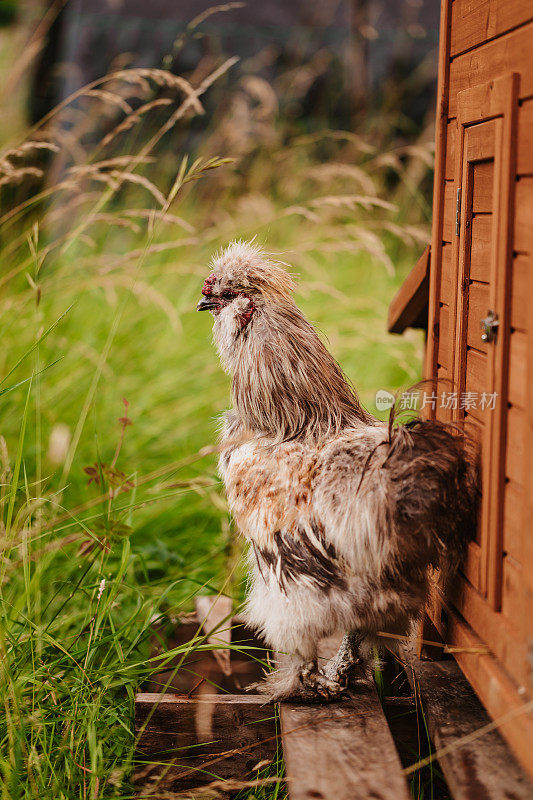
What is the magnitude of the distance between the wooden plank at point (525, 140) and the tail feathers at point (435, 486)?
66cm

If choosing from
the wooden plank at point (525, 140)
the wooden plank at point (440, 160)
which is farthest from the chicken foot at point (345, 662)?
the wooden plank at point (525, 140)

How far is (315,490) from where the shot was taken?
6.38 ft

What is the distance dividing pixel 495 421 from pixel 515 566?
32cm

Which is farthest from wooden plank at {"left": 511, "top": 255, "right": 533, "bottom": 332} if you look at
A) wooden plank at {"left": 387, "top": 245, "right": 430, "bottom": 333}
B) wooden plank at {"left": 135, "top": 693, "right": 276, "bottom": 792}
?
wooden plank at {"left": 135, "top": 693, "right": 276, "bottom": 792}

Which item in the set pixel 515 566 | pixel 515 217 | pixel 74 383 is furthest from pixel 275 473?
pixel 74 383

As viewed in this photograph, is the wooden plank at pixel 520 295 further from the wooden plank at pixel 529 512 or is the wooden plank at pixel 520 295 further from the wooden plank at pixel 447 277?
the wooden plank at pixel 447 277

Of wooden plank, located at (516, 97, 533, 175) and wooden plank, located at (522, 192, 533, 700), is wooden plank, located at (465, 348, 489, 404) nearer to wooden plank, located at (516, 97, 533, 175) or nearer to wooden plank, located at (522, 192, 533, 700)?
wooden plank, located at (522, 192, 533, 700)

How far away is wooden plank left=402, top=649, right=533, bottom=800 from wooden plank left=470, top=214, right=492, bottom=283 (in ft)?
3.60

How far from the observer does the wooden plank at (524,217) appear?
5.10 ft

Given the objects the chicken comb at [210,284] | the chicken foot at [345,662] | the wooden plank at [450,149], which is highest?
the wooden plank at [450,149]

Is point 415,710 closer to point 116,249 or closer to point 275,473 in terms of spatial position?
point 275,473

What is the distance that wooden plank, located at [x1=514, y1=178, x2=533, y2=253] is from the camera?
1.56m

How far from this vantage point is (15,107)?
513 cm

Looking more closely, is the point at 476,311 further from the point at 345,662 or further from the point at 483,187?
the point at 345,662
